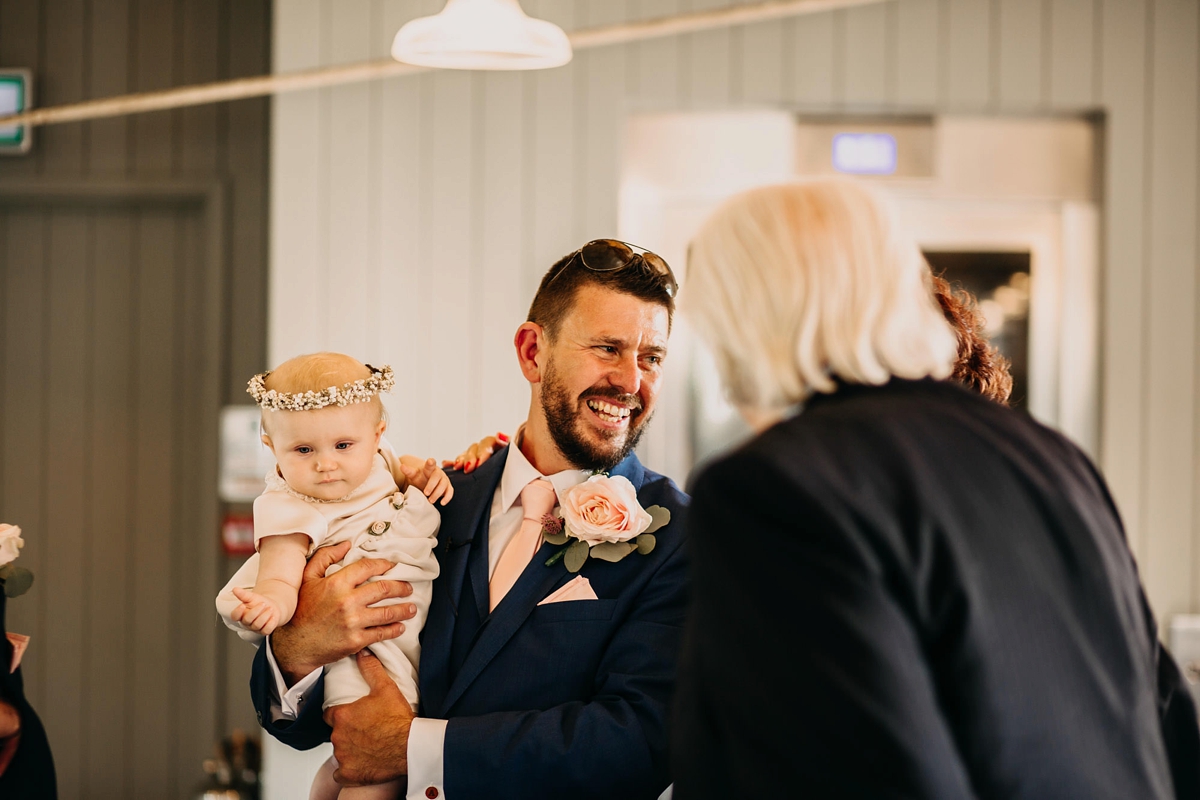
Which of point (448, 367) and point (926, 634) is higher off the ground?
point (448, 367)

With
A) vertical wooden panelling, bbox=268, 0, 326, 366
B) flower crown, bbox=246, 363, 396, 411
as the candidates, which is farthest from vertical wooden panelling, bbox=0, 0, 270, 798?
flower crown, bbox=246, 363, 396, 411

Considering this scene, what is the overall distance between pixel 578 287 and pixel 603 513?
0.45m

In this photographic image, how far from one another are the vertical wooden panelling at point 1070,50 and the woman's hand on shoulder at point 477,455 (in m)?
2.26

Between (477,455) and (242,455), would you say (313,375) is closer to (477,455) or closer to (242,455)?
(477,455)

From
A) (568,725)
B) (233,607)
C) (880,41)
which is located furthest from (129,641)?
(880,41)

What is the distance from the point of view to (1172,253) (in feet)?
10.7

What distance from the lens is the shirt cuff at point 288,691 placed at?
1706 mm

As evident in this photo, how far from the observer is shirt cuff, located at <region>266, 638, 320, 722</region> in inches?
67.2

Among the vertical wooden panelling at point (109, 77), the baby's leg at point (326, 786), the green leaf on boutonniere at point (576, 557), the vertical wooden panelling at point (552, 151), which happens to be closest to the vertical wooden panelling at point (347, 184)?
the vertical wooden panelling at point (552, 151)

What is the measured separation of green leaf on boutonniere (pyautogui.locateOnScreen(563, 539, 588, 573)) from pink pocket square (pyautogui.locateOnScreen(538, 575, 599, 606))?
0.08ft

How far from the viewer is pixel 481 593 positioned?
1.70 metres

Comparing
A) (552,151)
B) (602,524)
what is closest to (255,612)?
(602,524)

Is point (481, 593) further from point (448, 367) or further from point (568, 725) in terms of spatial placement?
point (448, 367)

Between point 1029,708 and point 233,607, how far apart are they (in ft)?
3.80
